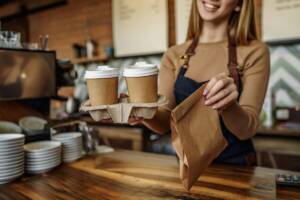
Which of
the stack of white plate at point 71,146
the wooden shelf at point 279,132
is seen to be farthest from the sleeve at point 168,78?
the wooden shelf at point 279,132

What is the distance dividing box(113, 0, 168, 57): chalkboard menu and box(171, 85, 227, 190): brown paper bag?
2365 mm

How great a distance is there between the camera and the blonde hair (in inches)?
56.6

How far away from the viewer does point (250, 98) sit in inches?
49.7

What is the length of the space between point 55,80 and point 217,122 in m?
1.08

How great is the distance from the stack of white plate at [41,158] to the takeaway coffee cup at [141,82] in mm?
604

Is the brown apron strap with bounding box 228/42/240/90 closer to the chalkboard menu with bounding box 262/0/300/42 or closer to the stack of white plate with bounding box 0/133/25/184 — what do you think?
the stack of white plate with bounding box 0/133/25/184

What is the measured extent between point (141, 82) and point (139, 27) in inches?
106

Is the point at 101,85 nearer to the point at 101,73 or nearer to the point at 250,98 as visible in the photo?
the point at 101,73

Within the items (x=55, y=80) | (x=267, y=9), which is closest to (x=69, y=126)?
(x=55, y=80)

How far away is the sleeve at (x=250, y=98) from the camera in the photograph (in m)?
1.11

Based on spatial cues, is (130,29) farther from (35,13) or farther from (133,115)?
(133,115)

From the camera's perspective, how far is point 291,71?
2674 millimetres

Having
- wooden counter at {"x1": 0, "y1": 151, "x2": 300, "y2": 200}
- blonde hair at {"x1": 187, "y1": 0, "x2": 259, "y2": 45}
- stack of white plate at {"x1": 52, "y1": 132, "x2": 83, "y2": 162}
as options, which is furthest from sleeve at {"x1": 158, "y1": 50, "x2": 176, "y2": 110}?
stack of white plate at {"x1": 52, "y1": 132, "x2": 83, "y2": 162}

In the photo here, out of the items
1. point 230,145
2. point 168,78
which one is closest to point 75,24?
point 168,78
